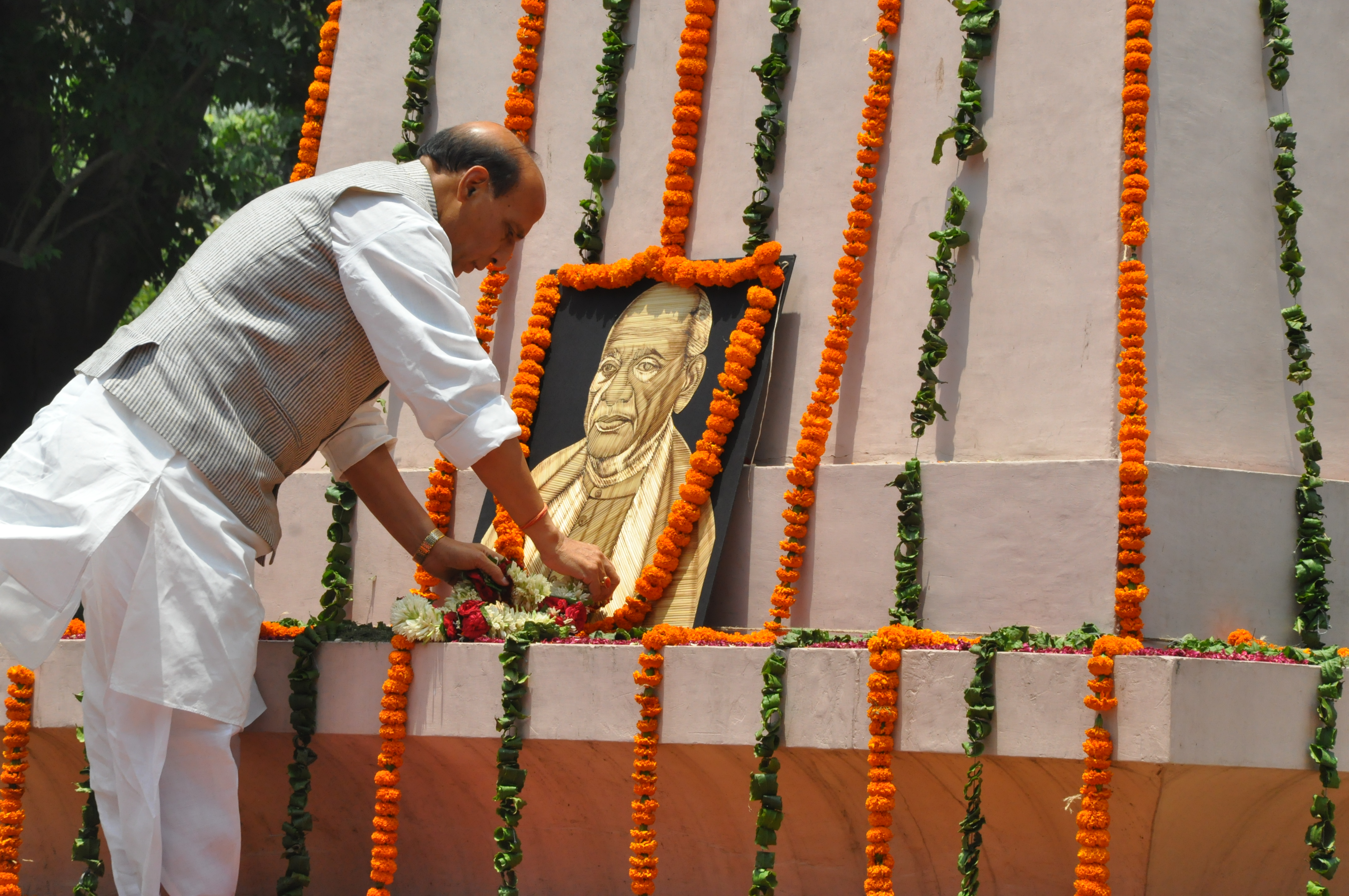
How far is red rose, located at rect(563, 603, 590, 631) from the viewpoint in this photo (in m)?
3.20

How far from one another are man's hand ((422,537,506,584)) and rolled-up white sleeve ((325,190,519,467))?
1.67ft

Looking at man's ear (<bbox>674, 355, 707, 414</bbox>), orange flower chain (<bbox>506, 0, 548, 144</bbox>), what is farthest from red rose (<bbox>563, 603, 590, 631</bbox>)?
orange flower chain (<bbox>506, 0, 548, 144</bbox>)

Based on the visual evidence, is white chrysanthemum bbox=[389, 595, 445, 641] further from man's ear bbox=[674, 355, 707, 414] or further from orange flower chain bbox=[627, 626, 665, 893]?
man's ear bbox=[674, 355, 707, 414]

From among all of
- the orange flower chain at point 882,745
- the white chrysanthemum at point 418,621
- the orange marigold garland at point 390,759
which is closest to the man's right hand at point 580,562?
the white chrysanthemum at point 418,621

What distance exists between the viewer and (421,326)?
8.73 ft

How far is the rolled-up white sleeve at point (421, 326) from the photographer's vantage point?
2662 millimetres

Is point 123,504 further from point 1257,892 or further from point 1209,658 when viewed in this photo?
point 1257,892

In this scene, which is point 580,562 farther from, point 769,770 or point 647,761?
point 769,770

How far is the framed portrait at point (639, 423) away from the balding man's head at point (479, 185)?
82cm

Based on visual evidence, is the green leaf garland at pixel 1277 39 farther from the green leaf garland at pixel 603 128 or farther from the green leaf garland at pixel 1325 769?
the green leaf garland at pixel 603 128

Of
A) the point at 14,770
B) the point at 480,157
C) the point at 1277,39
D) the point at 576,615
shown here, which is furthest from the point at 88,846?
the point at 1277,39

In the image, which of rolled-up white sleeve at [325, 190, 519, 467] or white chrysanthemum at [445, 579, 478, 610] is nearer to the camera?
rolled-up white sleeve at [325, 190, 519, 467]

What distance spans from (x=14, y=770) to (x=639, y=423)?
6.00 ft

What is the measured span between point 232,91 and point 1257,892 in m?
7.30
